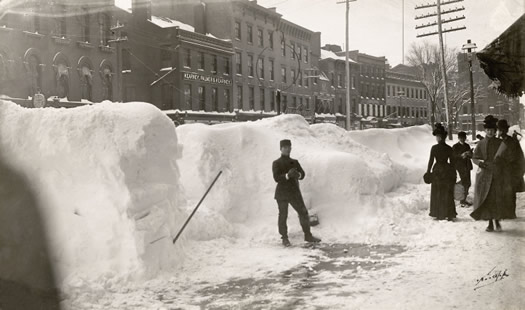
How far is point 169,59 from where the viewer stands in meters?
36.5

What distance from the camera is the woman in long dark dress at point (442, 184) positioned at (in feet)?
31.6

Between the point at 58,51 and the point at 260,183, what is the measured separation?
922 inches

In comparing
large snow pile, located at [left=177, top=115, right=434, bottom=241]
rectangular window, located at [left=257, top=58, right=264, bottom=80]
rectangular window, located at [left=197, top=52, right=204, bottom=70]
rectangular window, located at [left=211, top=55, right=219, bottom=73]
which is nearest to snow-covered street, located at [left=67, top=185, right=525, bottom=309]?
large snow pile, located at [left=177, top=115, right=434, bottom=241]

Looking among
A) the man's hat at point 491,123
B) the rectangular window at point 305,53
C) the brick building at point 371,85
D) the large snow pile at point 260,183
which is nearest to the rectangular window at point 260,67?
the rectangular window at point 305,53

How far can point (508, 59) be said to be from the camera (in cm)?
857

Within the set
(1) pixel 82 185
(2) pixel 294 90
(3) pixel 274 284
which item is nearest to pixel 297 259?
(3) pixel 274 284

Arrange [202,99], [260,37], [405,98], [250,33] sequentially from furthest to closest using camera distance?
[405,98]
[260,37]
[250,33]
[202,99]

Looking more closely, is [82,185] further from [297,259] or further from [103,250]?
[297,259]

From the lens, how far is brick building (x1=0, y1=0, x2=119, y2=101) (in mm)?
26156

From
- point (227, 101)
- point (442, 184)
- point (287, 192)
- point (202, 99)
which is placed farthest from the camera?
point (227, 101)

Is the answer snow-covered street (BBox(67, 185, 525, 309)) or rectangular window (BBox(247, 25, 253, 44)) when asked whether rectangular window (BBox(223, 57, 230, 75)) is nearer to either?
rectangular window (BBox(247, 25, 253, 44))

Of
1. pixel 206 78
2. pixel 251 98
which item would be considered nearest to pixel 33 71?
pixel 206 78

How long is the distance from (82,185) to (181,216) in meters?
1.62
